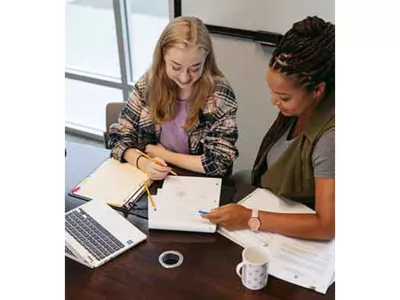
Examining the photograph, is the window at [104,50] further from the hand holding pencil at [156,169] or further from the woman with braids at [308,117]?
the woman with braids at [308,117]

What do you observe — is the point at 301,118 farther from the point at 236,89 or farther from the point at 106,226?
the point at 236,89

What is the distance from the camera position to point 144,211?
6.03ft

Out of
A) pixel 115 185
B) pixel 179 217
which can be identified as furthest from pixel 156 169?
pixel 179 217

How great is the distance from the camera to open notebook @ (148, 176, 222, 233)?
1.74 metres

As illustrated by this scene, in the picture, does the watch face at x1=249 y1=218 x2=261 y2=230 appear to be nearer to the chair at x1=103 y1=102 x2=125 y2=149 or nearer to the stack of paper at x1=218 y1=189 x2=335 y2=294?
the stack of paper at x1=218 y1=189 x2=335 y2=294

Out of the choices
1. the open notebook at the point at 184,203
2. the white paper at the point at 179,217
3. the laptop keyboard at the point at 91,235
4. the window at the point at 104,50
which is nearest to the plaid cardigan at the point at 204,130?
the open notebook at the point at 184,203

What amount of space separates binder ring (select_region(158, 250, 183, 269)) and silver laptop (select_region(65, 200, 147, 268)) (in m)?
0.10

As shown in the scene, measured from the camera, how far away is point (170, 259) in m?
1.64

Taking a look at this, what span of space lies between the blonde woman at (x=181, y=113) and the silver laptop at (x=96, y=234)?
238 mm

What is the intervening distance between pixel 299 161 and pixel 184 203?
369mm

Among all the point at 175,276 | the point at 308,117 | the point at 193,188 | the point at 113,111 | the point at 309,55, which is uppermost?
the point at 309,55

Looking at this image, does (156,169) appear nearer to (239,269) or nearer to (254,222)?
(254,222)

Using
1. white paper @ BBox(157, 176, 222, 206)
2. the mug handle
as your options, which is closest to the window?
white paper @ BBox(157, 176, 222, 206)
